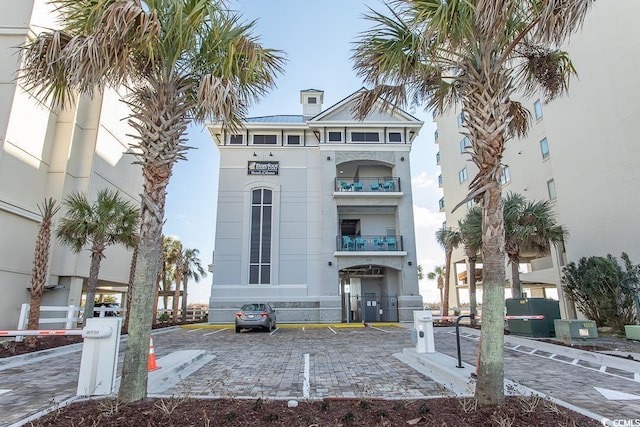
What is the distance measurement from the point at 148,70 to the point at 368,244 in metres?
19.2

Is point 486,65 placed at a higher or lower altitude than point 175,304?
higher

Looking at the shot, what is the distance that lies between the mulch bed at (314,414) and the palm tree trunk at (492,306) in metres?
0.24

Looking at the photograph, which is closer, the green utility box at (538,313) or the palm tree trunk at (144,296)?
the palm tree trunk at (144,296)

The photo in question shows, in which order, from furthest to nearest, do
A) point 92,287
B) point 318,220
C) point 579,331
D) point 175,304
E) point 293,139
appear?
1. point 293,139
2. point 175,304
3. point 318,220
4. point 92,287
5. point 579,331

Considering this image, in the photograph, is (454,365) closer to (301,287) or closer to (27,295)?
(301,287)

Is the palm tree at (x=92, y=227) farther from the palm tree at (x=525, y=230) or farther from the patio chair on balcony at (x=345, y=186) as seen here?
the palm tree at (x=525, y=230)

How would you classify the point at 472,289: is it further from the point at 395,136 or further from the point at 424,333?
the point at 424,333

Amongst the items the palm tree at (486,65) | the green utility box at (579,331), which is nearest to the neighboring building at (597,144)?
the green utility box at (579,331)

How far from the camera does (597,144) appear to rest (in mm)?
16781

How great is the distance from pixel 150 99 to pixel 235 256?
60.4 ft

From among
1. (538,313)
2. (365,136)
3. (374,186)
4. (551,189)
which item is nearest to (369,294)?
(374,186)

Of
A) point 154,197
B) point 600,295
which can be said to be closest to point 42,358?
point 154,197

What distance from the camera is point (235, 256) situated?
2303 centimetres

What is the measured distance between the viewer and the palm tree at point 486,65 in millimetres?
4629
